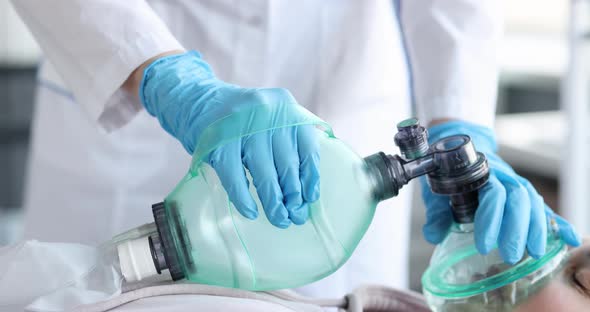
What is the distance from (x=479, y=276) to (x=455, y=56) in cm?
48

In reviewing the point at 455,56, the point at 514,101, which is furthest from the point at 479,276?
the point at 514,101

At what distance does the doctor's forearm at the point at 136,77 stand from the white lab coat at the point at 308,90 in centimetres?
13

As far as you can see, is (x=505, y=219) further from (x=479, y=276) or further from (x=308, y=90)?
(x=308, y=90)

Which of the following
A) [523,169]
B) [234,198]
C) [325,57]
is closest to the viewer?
[234,198]

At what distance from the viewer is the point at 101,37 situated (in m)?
1.04

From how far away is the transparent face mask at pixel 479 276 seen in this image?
97 centimetres

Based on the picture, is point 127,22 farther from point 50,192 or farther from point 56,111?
point 50,192

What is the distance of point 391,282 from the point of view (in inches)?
59.3

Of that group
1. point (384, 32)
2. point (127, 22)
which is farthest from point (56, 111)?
point (384, 32)

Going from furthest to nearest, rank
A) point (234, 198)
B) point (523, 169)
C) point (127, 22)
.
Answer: point (523, 169) → point (127, 22) → point (234, 198)

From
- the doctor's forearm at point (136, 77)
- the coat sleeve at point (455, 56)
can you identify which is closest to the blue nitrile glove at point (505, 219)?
the coat sleeve at point (455, 56)

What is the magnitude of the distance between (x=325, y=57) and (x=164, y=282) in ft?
2.17

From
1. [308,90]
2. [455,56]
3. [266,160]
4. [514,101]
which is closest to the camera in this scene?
[266,160]

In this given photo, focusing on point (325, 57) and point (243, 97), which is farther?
point (325, 57)
